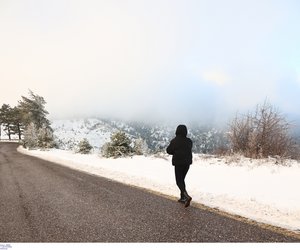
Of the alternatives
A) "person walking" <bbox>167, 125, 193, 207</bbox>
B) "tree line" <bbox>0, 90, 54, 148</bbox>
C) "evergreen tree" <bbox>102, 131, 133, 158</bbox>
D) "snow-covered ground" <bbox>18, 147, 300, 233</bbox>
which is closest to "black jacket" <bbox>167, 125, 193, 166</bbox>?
"person walking" <bbox>167, 125, 193, 207</bbox>

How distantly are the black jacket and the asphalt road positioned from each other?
3.38 ft

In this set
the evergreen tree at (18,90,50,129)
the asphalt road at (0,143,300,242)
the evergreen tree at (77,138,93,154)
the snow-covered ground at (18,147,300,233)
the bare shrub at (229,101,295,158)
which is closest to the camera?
the asphalt road at (0,143,300,242)

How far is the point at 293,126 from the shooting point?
1544cm

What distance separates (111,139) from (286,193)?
18563 mm

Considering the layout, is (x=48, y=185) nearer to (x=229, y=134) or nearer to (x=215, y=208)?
(x=215, y=208)

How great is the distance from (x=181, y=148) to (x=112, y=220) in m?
2.61

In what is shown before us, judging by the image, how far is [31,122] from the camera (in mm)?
63781

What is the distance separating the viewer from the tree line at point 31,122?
52875 mm

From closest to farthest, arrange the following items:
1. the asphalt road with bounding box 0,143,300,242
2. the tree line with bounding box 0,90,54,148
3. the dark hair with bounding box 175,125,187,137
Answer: the asphalt road with bounding box 0,143,300,242 < the dark hair with bounding box 175,125,187,137 < the tree line with bounding box 0,90,54,148

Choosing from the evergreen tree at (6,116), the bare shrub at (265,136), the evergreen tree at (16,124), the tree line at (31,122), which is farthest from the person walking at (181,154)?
the evergreen tree at (6,116)

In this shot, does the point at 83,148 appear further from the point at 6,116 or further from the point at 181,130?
the point at 6,116

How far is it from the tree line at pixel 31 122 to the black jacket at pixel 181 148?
148 feet

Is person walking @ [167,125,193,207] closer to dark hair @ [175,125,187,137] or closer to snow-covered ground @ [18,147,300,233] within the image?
dark hair @ [175,125,187,137]

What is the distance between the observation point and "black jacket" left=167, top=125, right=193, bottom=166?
855 centimetres
